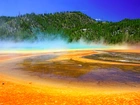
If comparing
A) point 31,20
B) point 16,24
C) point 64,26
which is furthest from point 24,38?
point 64,26

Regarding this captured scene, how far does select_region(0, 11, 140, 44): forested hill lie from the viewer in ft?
316

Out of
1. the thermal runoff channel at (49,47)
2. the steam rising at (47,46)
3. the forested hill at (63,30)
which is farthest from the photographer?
the forested hill at (63,30)

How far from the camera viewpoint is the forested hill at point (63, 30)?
316 ft

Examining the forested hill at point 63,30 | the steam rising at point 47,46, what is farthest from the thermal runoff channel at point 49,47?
the forested hill at point 63,30

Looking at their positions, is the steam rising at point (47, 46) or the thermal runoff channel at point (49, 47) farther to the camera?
the steam rising at point (47, 46)

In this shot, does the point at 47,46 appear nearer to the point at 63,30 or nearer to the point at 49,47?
the point at 49,47

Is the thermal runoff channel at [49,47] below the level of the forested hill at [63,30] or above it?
below

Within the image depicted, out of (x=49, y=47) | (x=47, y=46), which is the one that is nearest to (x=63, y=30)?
(x=47, y=46)

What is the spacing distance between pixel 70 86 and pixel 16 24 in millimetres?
115579

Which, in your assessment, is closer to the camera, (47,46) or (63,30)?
(47,46)

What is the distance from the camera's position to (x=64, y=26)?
465ft

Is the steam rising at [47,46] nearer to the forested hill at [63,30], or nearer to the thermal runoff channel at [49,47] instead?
the thermal runoff channel at [49,47]

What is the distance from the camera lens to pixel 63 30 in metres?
121

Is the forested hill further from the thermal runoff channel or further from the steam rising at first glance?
the thermal runoff channel
